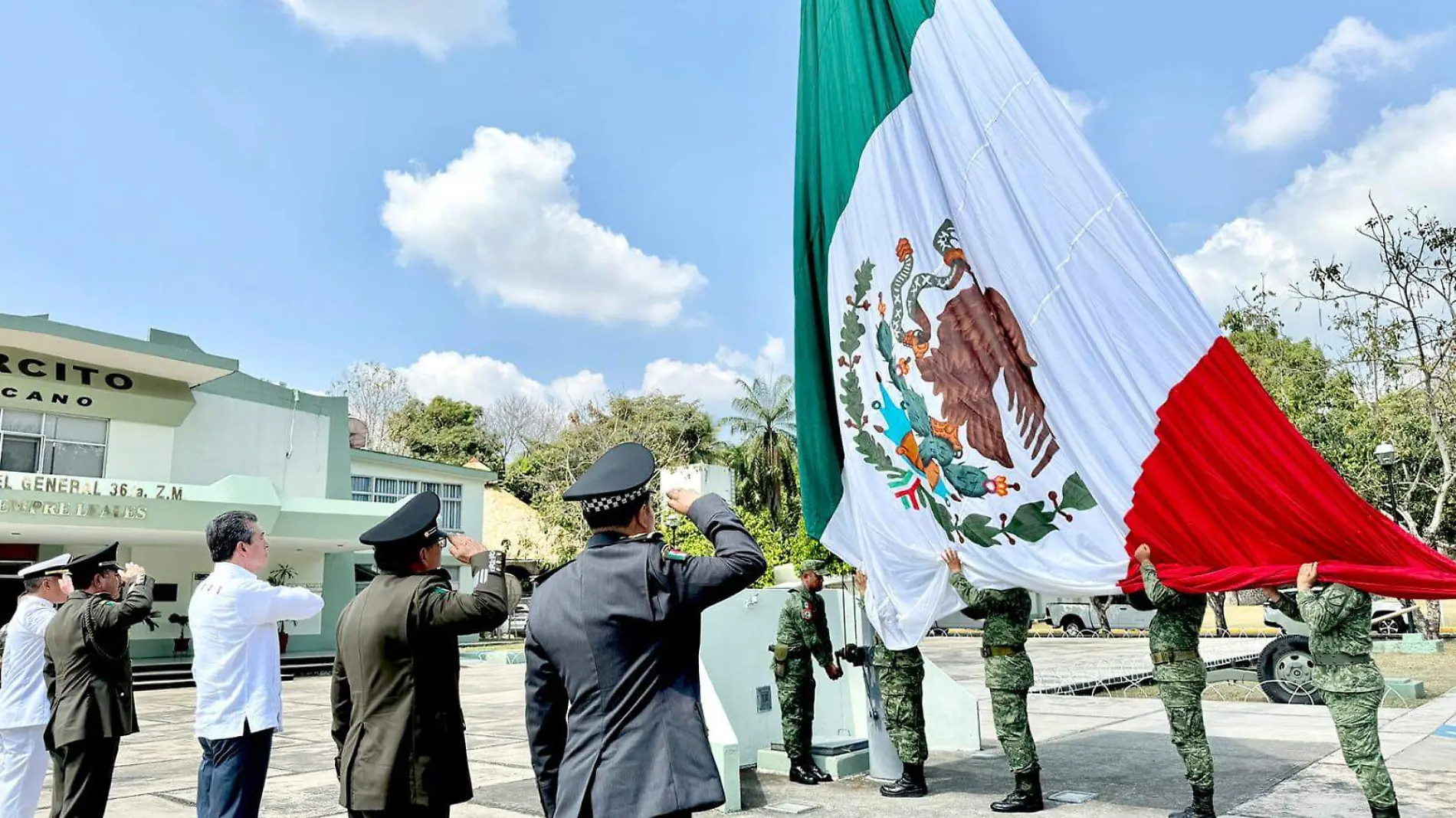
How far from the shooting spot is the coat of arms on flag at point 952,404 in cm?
492

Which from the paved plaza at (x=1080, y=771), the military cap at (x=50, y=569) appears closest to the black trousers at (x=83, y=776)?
the military cap at (x=50, y=569)

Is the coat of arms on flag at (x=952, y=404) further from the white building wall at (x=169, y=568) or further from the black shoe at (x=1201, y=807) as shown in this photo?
the white building wall at (x=169, y=568)

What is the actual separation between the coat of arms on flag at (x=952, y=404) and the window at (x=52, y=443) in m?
19.7

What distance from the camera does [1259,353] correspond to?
30.8 metres

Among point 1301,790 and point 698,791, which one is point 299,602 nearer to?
point 698,791

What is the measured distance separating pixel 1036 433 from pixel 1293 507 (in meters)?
1.18

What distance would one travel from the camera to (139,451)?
68.4 ft

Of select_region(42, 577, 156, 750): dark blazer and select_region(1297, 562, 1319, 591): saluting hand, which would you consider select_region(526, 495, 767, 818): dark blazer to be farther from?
select_region(42, 577, 156, 750): dark blazer

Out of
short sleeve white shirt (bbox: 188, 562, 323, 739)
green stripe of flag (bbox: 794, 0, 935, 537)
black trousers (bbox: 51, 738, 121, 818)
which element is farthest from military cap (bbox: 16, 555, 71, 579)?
green stripe of flag (bbox: 794, 0, 935, 537)

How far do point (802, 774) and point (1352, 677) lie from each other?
3.72 metres

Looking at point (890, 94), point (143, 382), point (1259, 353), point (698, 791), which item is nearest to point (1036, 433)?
point (890, 94)

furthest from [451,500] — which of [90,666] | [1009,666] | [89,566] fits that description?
[1009,666]

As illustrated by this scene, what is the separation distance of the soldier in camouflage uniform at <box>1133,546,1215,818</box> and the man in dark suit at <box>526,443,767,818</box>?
12.3 ft

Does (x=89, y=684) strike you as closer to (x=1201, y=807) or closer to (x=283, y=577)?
Result: (x=1201, y=807)
